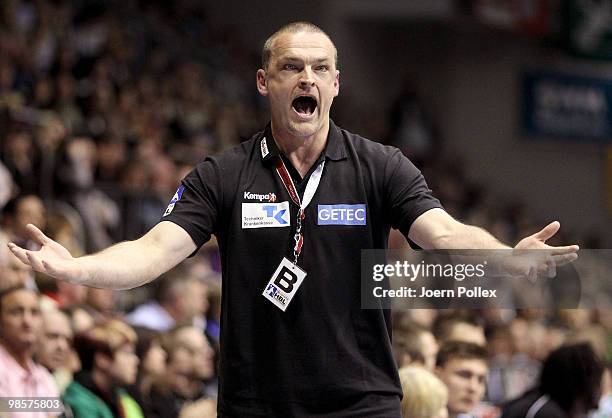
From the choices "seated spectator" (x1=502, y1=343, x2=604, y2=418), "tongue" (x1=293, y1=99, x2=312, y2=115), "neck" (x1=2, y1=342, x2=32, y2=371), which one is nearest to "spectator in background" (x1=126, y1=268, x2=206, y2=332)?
"neck" (x1=2, y1=342, x2=32, y2=371)

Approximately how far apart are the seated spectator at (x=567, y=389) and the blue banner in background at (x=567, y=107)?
14641mm

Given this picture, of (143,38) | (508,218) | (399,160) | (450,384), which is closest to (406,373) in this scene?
(450,384)

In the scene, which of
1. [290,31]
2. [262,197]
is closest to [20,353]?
[262,197]

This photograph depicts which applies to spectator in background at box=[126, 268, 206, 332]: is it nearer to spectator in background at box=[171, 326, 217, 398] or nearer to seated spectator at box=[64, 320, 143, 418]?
spectator in background at box=[171, 326, 217, 398]

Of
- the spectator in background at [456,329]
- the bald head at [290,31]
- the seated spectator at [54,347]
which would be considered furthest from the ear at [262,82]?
the spectator in background at [456,329]

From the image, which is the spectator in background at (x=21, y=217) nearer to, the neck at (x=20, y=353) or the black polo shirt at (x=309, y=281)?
the neck at (x=20, y=353)

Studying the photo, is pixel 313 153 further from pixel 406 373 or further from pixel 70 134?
pixel 70 134

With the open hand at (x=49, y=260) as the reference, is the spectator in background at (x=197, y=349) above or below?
below

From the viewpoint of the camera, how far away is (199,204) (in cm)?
385

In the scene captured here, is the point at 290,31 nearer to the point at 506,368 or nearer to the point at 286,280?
the point at 286,280

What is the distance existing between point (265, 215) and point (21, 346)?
2.10 metres

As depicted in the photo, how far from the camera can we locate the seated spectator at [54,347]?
568cm

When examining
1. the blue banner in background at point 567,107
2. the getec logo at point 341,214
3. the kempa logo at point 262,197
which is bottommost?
the getec logo at point 341,214

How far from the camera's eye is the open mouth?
394 centimetres
